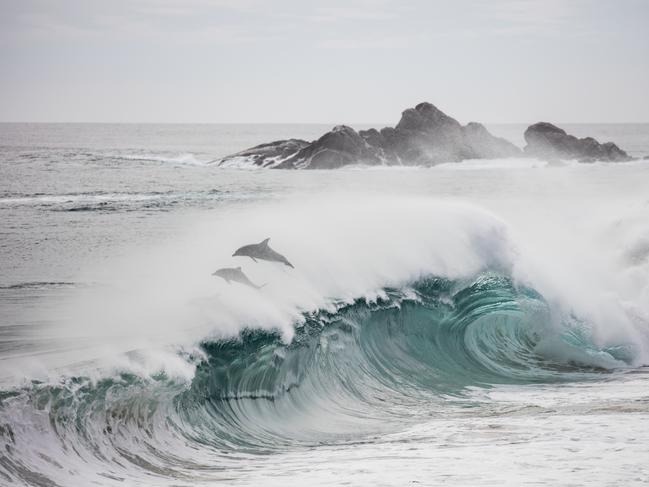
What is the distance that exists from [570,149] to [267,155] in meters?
27.2

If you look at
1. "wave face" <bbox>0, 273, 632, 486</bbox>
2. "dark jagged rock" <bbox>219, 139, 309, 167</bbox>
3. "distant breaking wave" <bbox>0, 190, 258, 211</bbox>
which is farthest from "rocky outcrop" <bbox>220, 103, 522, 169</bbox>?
"wave face" <bbox>0, 273, 632, 486</bbox>

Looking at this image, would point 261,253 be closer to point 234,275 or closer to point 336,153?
point 234,275

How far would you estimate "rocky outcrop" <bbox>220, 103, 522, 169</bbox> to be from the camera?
196ft

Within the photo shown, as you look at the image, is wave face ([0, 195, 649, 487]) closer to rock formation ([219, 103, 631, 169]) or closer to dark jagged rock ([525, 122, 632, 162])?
rock formation ([219, 103, 631, 169])

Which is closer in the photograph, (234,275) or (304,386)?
(304,386)

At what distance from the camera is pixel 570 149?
7131 cm

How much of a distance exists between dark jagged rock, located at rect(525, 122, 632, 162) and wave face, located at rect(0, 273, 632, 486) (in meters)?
58.0

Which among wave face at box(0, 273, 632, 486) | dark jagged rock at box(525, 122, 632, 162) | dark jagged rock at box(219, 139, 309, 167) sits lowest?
wave face at box(0, 273, 632, 486)

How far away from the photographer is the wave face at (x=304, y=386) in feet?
25.8

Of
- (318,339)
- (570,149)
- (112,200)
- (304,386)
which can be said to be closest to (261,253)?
(318,339)

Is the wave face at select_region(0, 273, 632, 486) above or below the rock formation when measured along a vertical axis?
below

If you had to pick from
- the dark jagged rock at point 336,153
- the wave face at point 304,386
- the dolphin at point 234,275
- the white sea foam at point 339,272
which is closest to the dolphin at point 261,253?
the white sea foam at point 339,272

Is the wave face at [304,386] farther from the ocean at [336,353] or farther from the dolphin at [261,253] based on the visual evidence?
the dolphin at [261,253]

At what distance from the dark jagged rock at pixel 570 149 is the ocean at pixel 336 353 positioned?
4874 centimetres
